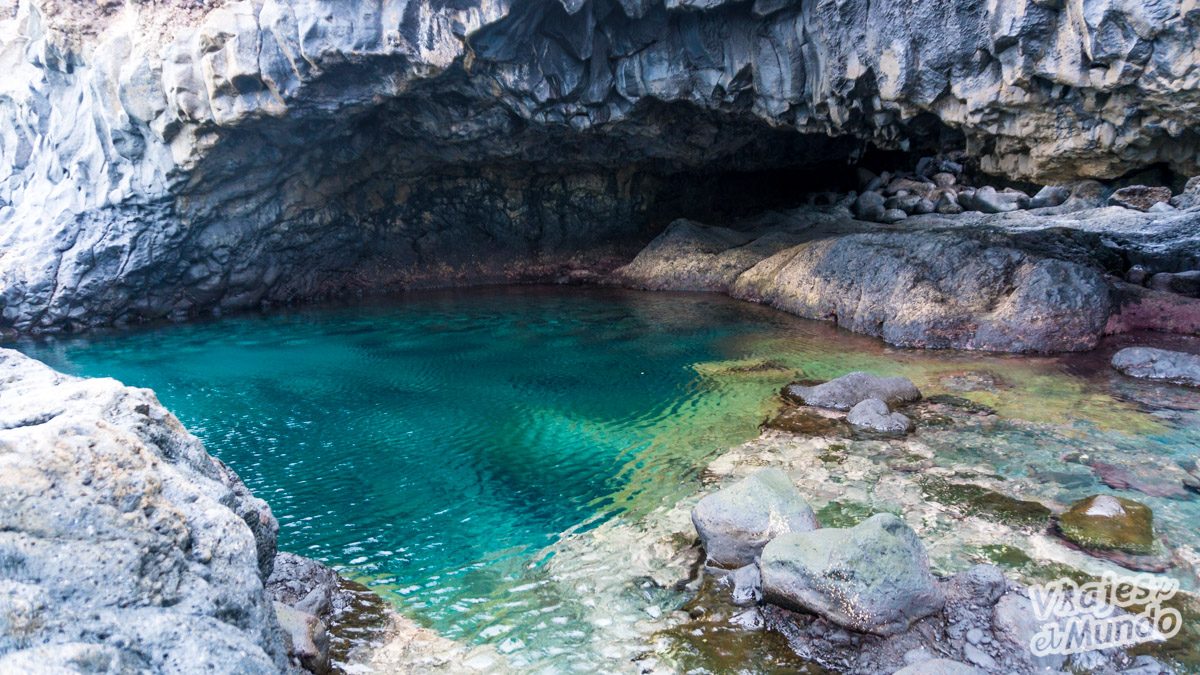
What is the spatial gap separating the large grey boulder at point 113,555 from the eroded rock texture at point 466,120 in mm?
9510

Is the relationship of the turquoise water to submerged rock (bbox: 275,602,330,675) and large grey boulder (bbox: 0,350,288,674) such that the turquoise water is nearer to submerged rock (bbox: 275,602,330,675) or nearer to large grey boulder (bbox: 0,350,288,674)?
submerged rock (bbox: 275,602,330,675)

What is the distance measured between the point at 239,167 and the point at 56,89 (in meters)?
5.97

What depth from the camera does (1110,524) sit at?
563cm

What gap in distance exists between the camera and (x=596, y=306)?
17.2 metres

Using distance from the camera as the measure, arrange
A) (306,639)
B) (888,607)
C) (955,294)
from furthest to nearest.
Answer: (955,294) → (888,607) → (306,639)

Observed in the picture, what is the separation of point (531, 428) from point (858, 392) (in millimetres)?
4114

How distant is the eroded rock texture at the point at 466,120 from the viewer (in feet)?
32.2

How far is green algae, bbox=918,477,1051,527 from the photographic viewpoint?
5902mm

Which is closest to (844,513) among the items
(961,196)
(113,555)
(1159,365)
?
(113,555)

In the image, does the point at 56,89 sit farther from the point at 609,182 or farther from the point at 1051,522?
the point at 1051,522

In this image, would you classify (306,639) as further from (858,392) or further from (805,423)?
(858,392)

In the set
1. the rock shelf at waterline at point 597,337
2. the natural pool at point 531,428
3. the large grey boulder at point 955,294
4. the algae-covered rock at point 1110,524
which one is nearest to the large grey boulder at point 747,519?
the rock shelf at waterline at point 597,337

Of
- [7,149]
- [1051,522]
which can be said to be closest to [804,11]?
[1051,522]

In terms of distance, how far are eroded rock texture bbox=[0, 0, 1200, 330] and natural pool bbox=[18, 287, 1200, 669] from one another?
134 inches
